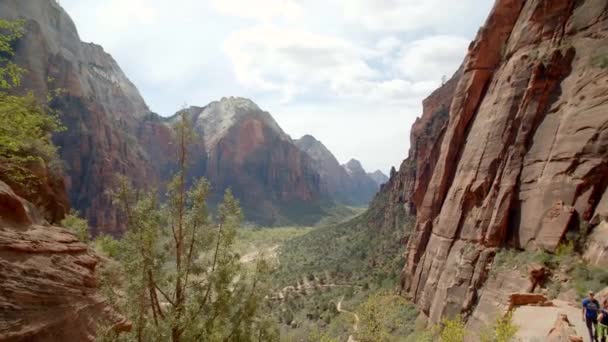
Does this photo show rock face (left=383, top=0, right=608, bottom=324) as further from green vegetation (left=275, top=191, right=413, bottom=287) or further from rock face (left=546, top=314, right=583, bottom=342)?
green vegetation (left=275, top=191, right=413, bottom=287)

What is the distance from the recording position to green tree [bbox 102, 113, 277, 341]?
30.2 ft

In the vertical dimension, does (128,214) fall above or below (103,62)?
below

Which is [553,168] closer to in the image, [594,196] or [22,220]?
[594,196]

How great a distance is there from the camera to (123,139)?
294ft

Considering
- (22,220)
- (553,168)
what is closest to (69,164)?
(22,220)

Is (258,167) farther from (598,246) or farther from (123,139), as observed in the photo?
(598,246)

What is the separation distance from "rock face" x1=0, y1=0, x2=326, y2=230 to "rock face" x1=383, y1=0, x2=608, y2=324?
26747mm

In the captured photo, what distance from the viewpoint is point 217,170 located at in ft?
519

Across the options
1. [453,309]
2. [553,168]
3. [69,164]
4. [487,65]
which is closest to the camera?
[553,168]

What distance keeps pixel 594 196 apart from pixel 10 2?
3840 inches

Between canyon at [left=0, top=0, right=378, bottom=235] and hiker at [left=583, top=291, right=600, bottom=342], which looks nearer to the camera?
hiker at [left=583, top=291, right=600, bottom=342]

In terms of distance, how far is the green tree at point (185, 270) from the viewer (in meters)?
9.20

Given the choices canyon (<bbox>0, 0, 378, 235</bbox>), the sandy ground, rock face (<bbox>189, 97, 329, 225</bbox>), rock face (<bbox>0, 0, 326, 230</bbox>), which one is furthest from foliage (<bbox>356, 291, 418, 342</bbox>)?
rock face (<bbox>189, 97, 329, 225</bbox>)

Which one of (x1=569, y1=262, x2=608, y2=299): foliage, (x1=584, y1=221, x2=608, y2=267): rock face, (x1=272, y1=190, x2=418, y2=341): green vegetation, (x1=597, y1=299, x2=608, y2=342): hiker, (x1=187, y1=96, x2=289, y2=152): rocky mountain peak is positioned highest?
(x1=187, y1=96, x2=289, y2=152): rocky mountain peak
